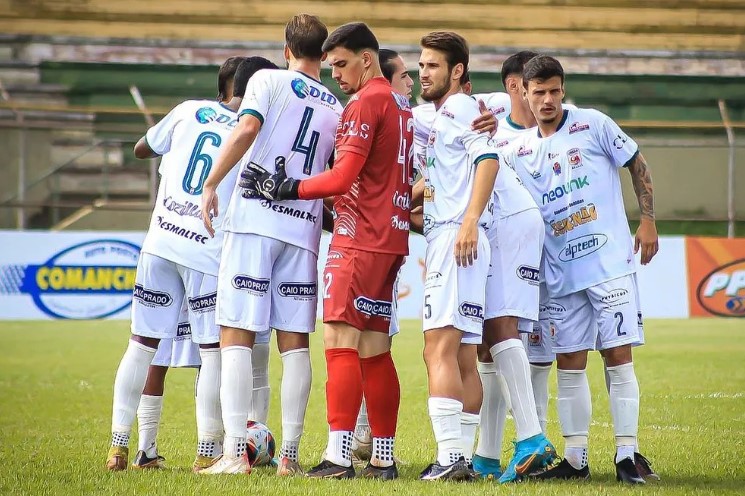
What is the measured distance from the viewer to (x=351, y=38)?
5223mm

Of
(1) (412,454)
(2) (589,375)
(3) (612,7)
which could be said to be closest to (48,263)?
(2) (589,375)

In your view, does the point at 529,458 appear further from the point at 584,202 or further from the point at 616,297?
the point at 584,202

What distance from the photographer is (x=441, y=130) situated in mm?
5309

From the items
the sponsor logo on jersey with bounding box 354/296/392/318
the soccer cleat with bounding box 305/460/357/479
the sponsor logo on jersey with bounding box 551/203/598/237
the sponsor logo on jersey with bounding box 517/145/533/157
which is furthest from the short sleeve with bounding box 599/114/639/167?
the soccer cleat with bounding box 305/460/357/479

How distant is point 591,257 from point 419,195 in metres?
0.92

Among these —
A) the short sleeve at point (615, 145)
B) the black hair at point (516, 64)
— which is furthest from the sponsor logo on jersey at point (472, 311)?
the black hair at point (516, 64)

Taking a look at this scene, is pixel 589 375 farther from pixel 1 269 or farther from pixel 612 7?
pixel 612 7

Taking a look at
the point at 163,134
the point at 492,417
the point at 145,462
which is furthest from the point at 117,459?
the point at 492,417

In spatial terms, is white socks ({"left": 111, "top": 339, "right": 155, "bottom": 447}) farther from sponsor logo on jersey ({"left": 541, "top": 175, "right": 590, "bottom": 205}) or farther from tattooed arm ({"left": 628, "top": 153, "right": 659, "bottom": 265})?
tattooed arm ({"left": 628, "top": 153, "right": 659, "bottom": 265})

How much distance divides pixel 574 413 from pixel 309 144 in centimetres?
188

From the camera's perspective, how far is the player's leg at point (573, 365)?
18.6 ft

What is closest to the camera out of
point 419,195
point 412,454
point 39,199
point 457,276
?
point 457,276

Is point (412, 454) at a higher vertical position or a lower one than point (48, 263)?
lower

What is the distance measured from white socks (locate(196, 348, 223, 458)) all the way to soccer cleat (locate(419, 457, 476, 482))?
1159 millimetres
